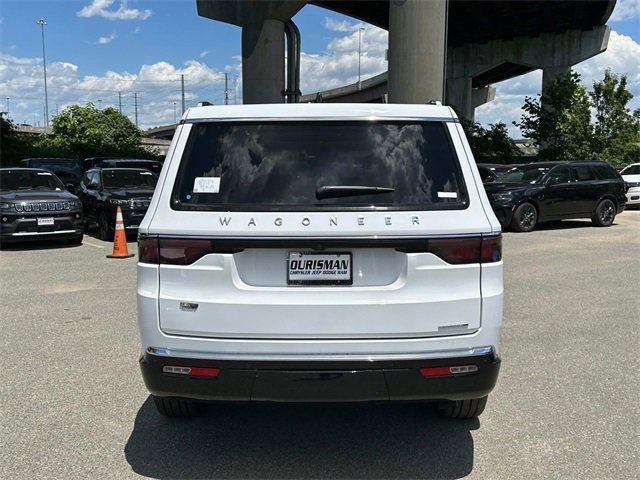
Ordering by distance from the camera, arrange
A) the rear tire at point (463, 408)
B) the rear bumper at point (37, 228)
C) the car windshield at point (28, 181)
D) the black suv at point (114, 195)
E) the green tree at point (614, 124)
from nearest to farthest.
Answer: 1. the rear tire at point (463, 408)
2. the rear bumper at point (37, 228)
3. the car windshield at point (28, 181)
4. the black suv at point (114, 195)
5. the green tree at point (614, 124)

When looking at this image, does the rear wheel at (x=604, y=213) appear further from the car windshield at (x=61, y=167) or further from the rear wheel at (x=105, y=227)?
the car windshield at (x=61, y=167)

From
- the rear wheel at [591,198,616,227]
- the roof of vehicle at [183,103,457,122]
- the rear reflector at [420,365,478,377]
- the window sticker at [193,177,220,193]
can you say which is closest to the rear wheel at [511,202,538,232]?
the rear wheel at [591,198,616,227]

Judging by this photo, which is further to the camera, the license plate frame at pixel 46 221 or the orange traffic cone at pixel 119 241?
the license plate frame at pixel 46 221

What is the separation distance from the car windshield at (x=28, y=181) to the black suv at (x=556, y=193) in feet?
33.6

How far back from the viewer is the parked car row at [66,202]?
1204 centimetres

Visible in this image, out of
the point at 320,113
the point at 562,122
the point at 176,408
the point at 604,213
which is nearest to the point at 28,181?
the point at 176,408

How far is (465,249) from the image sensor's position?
306cm

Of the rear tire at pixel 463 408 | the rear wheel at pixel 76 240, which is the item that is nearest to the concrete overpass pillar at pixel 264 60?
the rear wheel at pixel 76 240

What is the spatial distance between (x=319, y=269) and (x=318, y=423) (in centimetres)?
136

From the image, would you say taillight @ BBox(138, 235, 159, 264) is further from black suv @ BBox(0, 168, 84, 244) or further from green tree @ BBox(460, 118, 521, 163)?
green tree @ BBox(460, 118, 521, 163)

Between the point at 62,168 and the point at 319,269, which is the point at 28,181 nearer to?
the point at 62,168

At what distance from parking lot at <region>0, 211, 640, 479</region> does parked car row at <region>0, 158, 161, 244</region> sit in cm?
600

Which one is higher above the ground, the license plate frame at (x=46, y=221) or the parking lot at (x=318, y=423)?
the license plate frame at (x=46, y=221)

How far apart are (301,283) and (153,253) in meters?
0.78
